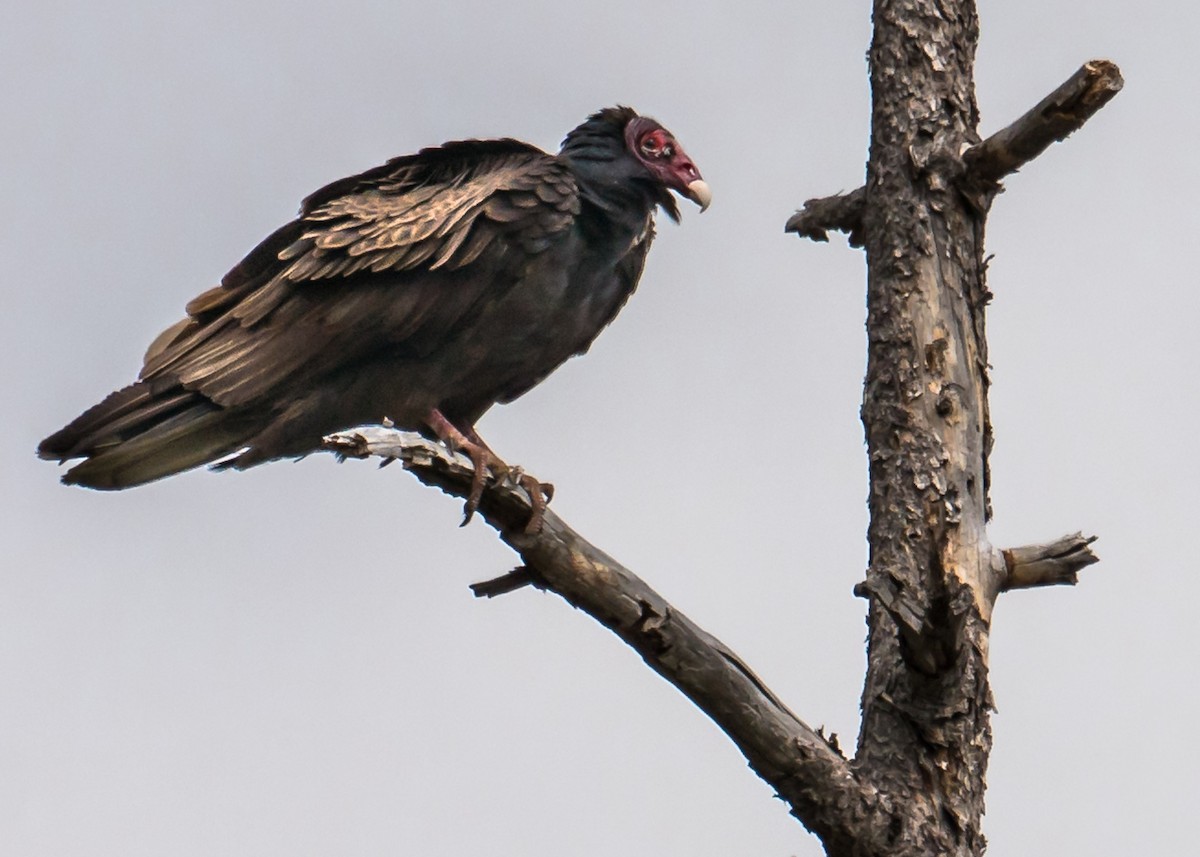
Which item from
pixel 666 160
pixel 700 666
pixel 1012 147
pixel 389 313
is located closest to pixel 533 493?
pixel 700 666

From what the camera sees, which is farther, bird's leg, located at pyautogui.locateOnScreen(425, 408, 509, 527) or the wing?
the wing

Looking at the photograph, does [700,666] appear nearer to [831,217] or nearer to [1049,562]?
[1049,562]

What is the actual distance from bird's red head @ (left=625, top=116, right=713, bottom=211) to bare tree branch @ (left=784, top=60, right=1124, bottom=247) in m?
0.86

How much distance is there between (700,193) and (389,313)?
1296mm

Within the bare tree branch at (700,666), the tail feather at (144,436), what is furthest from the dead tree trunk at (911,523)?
the tail feather at (144,436)

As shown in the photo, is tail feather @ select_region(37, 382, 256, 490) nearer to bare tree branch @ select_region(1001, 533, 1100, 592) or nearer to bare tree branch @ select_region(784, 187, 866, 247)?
bare tree branch @ select_region(784, 187, 866, 247)

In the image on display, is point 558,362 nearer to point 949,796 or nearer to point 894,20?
point 894,20

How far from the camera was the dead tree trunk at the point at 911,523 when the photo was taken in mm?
3840

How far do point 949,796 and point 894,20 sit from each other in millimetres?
2298

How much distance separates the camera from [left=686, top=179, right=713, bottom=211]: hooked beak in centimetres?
563

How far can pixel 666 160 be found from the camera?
18.5 ft

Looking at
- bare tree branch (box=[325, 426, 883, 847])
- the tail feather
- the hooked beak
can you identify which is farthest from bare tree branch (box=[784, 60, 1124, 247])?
the tail feather

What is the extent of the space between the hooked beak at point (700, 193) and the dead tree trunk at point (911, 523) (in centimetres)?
99

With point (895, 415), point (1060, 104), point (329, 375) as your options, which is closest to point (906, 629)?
point (895, 415)
